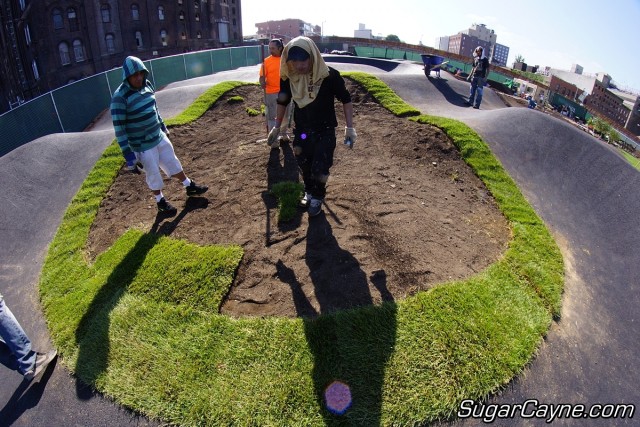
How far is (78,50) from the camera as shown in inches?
1436

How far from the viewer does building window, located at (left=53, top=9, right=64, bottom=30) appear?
112 feet

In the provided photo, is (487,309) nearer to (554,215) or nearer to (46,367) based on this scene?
(554,215)

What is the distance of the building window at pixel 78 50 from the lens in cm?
3603

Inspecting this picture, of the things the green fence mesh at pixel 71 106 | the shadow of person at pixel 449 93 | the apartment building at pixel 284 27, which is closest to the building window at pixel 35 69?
the green fence mesh at pixel 71 106

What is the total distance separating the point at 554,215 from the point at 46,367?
7548 mm

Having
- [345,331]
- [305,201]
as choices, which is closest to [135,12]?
[305,201]

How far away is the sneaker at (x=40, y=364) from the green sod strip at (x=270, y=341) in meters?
0.13

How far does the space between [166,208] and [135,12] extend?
44968mm

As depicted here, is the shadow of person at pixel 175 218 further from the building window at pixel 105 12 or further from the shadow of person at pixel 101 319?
the building window at pixel 105 12

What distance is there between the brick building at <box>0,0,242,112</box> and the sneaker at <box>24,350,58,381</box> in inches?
1139

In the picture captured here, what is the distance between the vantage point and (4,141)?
374 inches

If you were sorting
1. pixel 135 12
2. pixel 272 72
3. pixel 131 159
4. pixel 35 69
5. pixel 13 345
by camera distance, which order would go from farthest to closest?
pixel 135 12 < pixel 35 69 < pixel 272 72 < pixel 131 159 < pixel 13 345

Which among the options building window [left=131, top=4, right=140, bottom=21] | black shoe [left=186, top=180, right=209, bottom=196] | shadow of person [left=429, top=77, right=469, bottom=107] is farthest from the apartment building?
black shoe [left=186, top=180, right=209, bottom=196]

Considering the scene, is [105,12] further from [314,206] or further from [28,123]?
[314,206]
